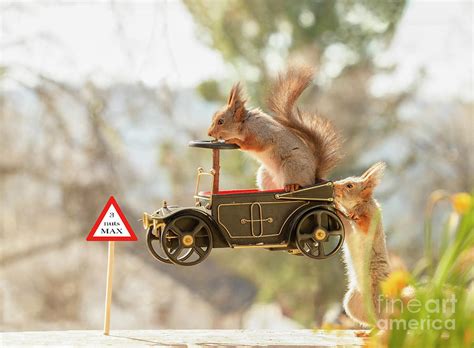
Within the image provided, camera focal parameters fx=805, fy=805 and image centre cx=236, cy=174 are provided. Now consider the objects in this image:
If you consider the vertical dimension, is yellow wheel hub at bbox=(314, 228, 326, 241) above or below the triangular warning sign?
below

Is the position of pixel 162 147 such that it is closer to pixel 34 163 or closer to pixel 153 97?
pixel 153 97

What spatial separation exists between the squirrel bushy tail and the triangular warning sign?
0.89 metres

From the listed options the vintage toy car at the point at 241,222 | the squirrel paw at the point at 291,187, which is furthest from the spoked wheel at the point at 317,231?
the squirrel paw at the point at 291,187

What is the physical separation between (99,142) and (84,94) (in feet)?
2.20

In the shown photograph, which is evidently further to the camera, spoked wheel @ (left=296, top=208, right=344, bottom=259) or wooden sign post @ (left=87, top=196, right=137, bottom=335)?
wooden sign post @ (left=87, top=196, right=137, bottom=335)

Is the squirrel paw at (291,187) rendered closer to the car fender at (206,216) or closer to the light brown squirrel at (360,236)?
the light brown squirrel at (360,236)

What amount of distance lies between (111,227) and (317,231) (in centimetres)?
98

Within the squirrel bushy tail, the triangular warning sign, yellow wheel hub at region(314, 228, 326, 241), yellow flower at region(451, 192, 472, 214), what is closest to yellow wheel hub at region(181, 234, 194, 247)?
the triangular warning sign

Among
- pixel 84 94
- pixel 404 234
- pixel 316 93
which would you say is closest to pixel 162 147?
pixel 84 94

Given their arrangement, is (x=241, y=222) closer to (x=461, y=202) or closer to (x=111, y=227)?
(x=111, y=227)

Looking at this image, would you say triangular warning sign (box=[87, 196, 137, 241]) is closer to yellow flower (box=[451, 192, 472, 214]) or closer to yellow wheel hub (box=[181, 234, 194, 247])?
yellow wheel hub (box=[181, 234, 194, 247])

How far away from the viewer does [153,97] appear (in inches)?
431

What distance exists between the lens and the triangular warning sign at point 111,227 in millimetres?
3834

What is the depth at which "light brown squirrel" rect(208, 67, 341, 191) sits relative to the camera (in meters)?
3.71
